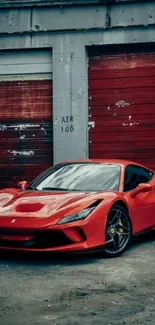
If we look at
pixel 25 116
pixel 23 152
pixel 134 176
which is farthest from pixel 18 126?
pixel 134 176

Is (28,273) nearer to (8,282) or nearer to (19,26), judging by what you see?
(8,282)

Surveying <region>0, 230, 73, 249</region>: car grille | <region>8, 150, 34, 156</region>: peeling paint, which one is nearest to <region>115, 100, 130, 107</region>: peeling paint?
<region>8, 150, 34, 156</region>: peeling paint

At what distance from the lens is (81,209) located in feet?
22.4

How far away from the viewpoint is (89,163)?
852 cm

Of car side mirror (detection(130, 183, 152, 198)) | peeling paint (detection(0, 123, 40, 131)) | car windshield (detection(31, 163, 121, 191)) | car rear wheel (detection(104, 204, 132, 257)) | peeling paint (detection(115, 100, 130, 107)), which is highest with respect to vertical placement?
peeling paint (detection(115, 100, 130, 107))

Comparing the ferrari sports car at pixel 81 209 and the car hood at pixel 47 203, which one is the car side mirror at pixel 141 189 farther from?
the car hood at pixel 47 203

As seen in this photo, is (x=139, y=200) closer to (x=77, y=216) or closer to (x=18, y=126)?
(x=77, y=216)

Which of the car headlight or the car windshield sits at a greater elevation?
Answer: the car windshield

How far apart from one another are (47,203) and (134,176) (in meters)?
1.79

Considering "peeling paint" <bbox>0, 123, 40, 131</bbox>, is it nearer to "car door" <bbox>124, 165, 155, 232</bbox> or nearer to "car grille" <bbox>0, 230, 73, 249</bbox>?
"car door" <bbox>124, 165, 155, 232</bbox>

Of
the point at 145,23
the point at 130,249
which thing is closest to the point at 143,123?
the point at 145,23

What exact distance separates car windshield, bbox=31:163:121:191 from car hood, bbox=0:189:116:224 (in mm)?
388

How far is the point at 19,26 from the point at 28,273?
888 cm

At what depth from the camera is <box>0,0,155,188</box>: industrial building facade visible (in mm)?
13531
